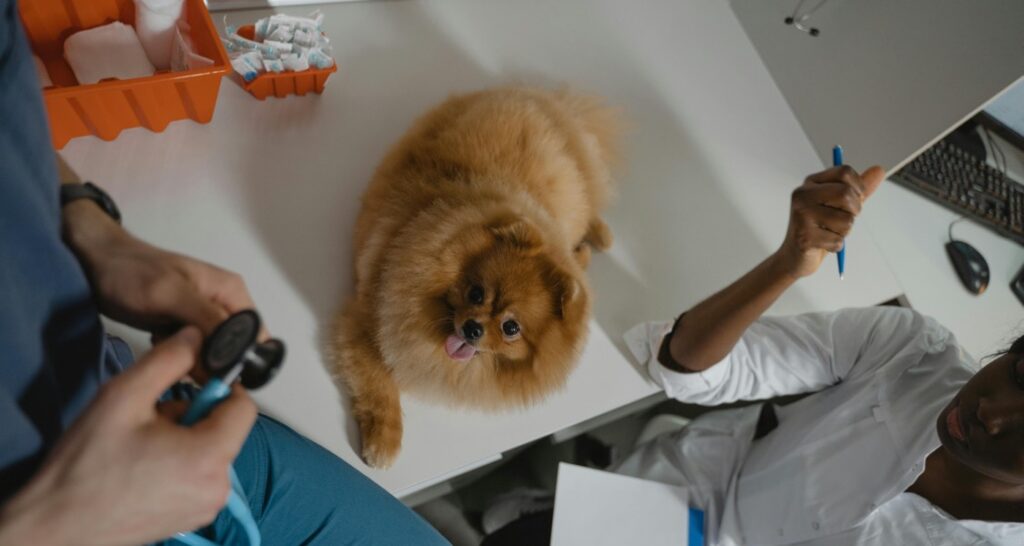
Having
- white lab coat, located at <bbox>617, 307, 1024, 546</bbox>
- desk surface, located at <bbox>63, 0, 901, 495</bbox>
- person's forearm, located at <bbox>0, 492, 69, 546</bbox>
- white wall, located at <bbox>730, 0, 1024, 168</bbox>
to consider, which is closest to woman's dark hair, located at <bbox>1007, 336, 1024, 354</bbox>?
white lab coat, located at <bbox>617, 307, 1024, 546</bbox>

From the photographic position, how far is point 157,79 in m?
1.03

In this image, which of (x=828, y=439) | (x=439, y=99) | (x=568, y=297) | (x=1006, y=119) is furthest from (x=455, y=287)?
(x=1006, y=119)

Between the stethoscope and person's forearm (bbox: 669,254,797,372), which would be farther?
person's forearm (bbox: 669,254,797,372)

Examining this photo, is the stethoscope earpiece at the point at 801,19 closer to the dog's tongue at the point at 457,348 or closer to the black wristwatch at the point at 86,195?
the dog's tongue at the point at 457,348

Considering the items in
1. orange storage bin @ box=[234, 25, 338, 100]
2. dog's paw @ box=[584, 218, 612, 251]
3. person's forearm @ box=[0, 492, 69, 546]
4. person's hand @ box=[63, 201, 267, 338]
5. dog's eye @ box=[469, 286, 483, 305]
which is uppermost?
orange storage bin @ box=[234, 25, 338, 100]

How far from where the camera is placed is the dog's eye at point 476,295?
1.04 m

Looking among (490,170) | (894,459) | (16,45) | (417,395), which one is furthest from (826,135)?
(16,45)

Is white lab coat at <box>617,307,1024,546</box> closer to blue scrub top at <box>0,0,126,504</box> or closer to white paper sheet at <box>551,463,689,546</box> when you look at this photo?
white paper sheet at <box>551,463,689,546</box>

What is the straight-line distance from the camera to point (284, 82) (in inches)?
47.9

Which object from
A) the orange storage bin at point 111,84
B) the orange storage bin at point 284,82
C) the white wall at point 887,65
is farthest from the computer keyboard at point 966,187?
the orange storage bin at point 111,84

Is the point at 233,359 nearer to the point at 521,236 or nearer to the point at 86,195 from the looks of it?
the point at 86,195

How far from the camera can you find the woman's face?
90cm

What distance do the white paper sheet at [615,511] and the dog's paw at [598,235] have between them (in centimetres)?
47

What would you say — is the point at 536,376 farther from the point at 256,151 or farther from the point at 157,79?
the point at 157,79
